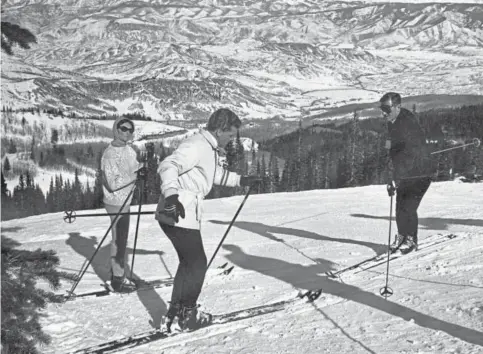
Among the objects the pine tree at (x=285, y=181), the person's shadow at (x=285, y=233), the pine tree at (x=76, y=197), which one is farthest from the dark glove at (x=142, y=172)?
the pine tree at (x=76, y=197)

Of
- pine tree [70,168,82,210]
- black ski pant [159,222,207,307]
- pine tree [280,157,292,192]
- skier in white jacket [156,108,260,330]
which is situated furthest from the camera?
pine tree [70,168,82,210]

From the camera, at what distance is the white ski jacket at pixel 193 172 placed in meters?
4.27

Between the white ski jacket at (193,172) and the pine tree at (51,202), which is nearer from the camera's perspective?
the white ski jacket at (193,172)

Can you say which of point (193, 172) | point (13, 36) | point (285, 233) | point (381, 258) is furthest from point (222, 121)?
point (285, 233)

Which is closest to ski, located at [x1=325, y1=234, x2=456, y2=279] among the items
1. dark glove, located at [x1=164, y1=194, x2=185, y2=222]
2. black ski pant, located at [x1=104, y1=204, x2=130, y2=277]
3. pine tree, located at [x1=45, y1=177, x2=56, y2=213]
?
black ski pant, located at [x1=104, y1=204, x2=130, y2=277]

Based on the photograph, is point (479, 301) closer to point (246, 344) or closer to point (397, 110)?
point (246, 344)

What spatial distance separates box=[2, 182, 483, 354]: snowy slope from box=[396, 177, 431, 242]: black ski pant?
43cm

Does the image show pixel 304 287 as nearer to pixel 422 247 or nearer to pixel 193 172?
pixel 422 247

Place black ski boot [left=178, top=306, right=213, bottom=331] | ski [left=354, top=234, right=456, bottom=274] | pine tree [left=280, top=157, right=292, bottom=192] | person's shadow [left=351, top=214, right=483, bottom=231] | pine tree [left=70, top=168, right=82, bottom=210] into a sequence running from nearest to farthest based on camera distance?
black ski boot [left=178, top=306, right=213, bottom=331], ski [left=354, top=234, right=456, bottom=274], person's shadow [left=351, top=214, right=483, bottom=231], pine tree [left=280, top=157, right=292, bottom=192], pine tree [left=70, top=168, right=82, bottom=210]

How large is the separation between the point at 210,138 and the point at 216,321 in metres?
1.90

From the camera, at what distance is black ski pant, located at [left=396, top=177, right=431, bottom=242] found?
7.07 meters

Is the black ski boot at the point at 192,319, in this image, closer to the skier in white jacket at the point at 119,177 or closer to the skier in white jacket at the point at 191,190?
the skier in white jacket at the point at 191,190

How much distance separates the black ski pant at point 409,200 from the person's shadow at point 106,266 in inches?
144

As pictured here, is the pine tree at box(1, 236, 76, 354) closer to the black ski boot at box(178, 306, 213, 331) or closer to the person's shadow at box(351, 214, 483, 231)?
the black ski boot at box(178, 306, 213, 331)
